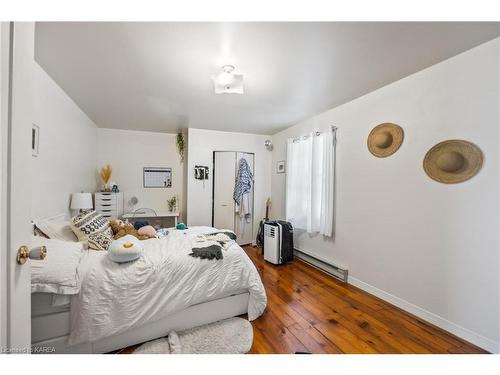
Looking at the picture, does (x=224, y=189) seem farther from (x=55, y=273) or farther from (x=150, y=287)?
(x=55, y=273)

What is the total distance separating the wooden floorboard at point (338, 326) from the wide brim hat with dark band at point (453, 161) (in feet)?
4.27

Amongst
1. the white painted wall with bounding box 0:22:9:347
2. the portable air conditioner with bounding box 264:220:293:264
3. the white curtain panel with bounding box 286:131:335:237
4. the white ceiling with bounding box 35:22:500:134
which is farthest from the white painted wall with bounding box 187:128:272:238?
the white painted wall with bounding box 0:22:9:347

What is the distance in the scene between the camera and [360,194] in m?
2.43

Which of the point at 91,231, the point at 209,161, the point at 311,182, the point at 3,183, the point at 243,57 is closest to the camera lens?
the point at 3,183

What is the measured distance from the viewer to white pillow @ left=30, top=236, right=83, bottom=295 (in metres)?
1.22

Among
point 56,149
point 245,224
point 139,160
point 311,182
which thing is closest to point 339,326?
point 311,182

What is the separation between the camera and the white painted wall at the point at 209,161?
12.6 feet

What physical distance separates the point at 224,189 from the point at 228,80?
97.0 inches

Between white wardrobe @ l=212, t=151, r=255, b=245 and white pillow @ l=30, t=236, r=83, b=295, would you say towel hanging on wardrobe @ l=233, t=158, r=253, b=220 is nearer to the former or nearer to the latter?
white wardrobe @ l=212, t=151, r=255, b=245

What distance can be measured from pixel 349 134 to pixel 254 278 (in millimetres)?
2123

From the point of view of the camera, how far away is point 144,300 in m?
1.48

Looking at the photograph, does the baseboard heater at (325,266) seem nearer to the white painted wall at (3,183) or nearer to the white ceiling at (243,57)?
the white ceiling at (243,57)

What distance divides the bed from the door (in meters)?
0.61

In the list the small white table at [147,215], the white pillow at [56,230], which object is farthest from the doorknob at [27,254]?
the small white table at [147,215]
